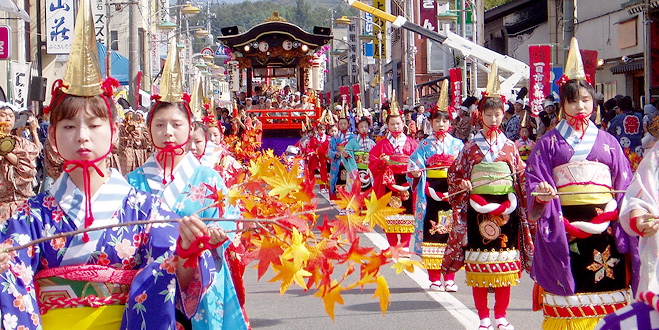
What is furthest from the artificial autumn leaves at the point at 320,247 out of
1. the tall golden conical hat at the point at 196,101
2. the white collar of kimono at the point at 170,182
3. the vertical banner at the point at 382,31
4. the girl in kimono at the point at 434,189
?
the vertical banner at the point at 382,31

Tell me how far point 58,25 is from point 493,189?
59.9 feet

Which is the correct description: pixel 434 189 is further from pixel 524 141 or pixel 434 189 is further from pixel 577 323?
pixel 524 141

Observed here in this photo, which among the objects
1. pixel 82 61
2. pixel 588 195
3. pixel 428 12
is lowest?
pixel 588 195

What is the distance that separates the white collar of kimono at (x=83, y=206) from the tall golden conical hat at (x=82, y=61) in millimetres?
317

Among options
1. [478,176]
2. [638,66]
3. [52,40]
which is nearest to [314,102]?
[52,40]

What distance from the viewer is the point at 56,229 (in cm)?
311

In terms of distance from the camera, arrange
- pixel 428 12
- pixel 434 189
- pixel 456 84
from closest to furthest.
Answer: pixel 434 189 → pixel 456 84 → pixel 428 12

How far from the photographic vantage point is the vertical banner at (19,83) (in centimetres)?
1969

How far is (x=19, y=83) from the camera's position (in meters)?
20.1

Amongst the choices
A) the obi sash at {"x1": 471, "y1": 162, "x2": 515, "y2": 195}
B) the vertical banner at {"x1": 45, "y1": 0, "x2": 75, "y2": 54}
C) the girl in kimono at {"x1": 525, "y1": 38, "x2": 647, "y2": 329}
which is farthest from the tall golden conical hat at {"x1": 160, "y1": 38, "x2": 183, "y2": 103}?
the vertical banner at {"x1": 45, "y1": 0, "x2": 75, "y2": 54}

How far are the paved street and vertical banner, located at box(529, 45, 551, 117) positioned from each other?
8829 mm

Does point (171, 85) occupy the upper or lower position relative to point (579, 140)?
upper

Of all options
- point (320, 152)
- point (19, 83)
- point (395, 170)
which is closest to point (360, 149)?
point (395, 170)

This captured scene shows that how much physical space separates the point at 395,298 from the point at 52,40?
17.4 m
